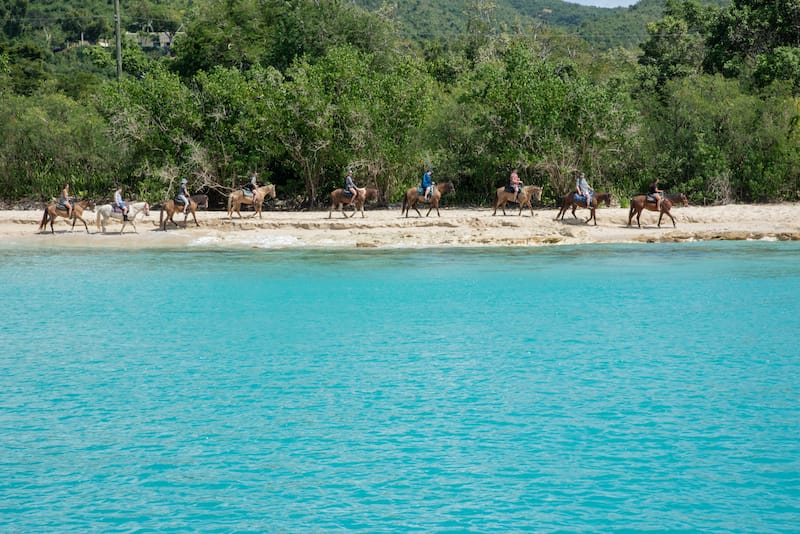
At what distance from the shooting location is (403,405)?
38.5ft

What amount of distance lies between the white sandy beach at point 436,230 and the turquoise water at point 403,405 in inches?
290

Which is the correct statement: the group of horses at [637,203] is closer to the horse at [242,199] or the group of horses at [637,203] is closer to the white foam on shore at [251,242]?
the white foam on shore at [251,242]

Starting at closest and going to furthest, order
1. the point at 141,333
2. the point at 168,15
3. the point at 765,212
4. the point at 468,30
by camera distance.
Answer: the point at 141,333 → the point at 765,212 → the point at 468,30 → the point at 168,15

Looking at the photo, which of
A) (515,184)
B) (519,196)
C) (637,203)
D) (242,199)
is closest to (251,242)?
(242,199)

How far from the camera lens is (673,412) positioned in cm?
1135

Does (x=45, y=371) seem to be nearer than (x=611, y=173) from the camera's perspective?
Yes

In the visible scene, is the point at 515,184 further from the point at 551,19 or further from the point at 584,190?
the point at 551,19

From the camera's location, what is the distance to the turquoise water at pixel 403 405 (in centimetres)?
852

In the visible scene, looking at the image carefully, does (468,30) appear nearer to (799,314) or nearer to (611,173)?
(611,173)

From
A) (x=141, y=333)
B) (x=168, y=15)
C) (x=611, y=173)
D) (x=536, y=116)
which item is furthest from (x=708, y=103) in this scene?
(x=168, y=15)

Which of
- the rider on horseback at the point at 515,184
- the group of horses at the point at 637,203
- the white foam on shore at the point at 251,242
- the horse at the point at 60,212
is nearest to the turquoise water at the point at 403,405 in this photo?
the white foam on shore at the point at 251,242

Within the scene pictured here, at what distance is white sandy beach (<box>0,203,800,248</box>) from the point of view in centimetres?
2977

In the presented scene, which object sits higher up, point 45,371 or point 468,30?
point 468,30

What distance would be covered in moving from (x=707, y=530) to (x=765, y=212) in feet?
89.1
